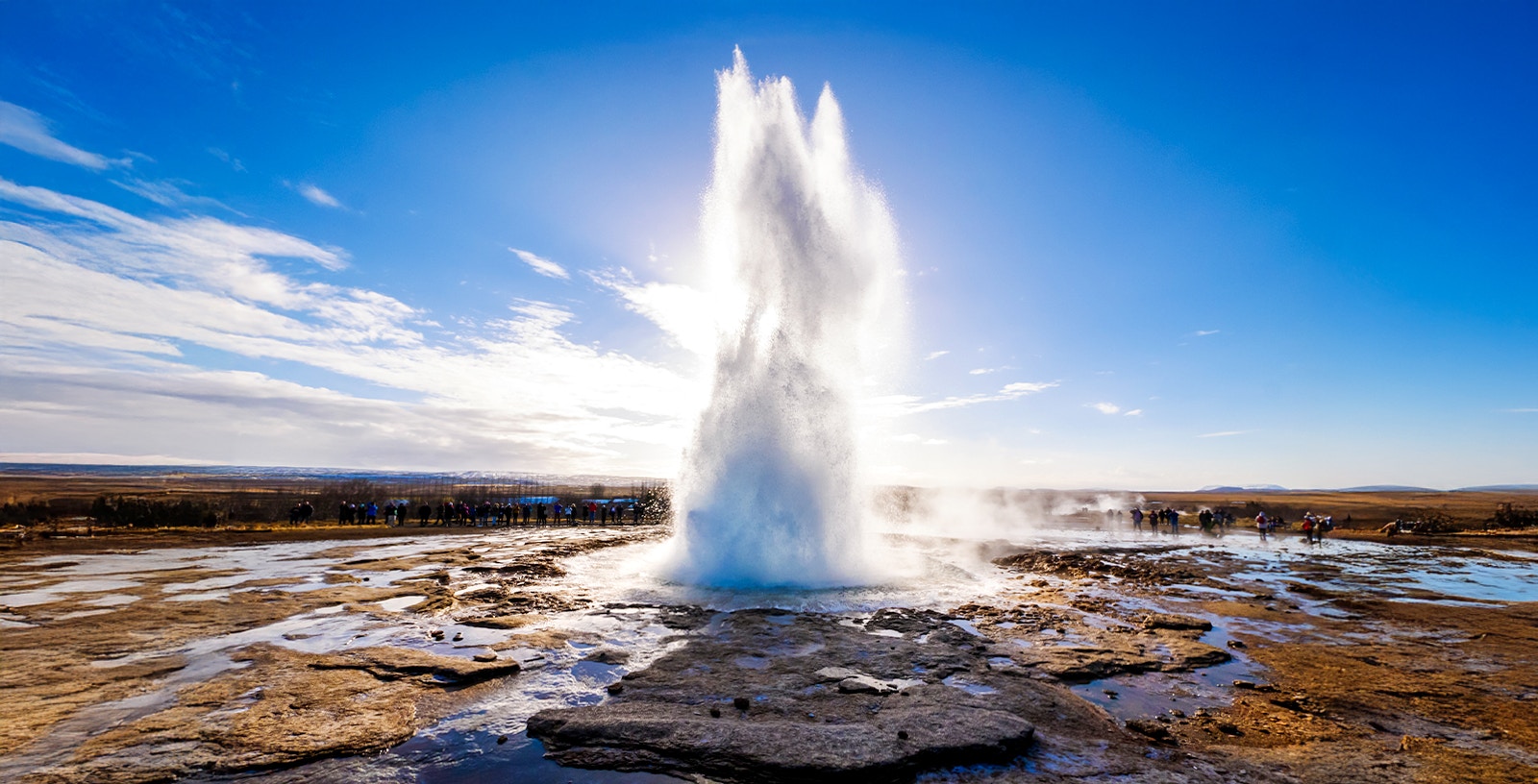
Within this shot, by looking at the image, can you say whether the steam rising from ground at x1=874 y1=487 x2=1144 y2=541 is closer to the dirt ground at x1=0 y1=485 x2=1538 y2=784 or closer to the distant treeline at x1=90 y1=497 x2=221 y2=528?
the dirt ground at x1=0 y1=485 x2=1538 y2=784

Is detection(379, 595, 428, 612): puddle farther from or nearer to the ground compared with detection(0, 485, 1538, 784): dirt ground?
nearer to the ground

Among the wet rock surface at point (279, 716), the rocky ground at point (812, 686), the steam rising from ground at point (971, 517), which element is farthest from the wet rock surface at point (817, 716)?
the steam rising from ground at point (971, 517)

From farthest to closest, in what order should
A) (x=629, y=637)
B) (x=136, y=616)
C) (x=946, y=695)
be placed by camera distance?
1. (x=136, y=616)
2. (x=629, y=637)
3. (x=946, y=695)

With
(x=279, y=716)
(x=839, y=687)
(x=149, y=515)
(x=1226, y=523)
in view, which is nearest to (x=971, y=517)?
(x=1226, y=523)

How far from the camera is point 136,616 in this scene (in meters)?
11.3

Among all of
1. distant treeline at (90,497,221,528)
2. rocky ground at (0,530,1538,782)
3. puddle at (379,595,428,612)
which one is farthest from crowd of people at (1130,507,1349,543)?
distant treeline at (90,497,221,528)

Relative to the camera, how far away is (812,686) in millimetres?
8039

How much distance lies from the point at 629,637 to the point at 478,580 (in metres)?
8.49

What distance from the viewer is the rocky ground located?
5863 millimetres

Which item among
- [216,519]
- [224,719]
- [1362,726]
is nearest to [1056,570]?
[1362,726]

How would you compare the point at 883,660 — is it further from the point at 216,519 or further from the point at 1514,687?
the point at 216,519

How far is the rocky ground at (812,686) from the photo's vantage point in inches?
231

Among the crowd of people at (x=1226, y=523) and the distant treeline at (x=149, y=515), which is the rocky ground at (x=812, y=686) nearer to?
the crowd of people at (x=1226, y=523)

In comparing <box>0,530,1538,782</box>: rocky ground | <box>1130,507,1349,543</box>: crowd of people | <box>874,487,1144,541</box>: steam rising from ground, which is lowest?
<box>874,487,1144,541</box>: steam rising from ground
